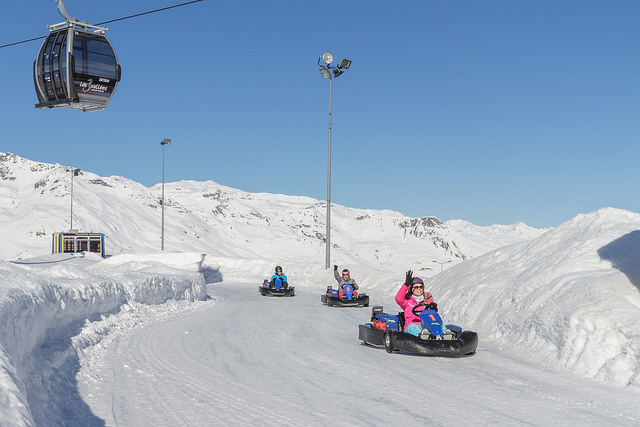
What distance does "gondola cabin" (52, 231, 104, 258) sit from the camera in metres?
47.1

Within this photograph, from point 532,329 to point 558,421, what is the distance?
467 cm

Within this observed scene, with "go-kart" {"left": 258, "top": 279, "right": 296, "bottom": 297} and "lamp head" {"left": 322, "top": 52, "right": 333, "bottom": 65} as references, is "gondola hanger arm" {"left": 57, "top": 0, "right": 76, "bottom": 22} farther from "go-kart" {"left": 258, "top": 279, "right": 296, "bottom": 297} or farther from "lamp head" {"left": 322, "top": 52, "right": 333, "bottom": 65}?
"lamp head" {"left": 322, "top": 52, "right": 333, "bottom": 65}

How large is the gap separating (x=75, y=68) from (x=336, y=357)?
9888 mm

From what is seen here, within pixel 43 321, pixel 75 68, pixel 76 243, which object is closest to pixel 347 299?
pixel 75 68

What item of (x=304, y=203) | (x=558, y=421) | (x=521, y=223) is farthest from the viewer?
(x=521, y=223)

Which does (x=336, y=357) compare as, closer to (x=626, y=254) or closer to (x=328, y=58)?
(x=626, y=254)

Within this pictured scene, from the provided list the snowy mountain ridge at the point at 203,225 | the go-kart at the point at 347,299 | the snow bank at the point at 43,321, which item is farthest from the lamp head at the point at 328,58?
the snowy mountain ridge at the point at 203,225

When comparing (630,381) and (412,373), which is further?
Result: (412,373)

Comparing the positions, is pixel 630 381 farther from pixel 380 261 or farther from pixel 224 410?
pixel 380 261

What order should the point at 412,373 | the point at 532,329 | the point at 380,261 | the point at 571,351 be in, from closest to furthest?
1. the point at 412,373
2. the point at 571,351
3. the point at 532,329
4. the point at 380,261

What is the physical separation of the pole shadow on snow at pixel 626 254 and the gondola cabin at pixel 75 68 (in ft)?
40.5

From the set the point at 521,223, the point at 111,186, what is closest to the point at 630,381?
the point at 111,186

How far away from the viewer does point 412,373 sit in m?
7.88

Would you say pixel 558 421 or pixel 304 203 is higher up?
pixel 304 203
